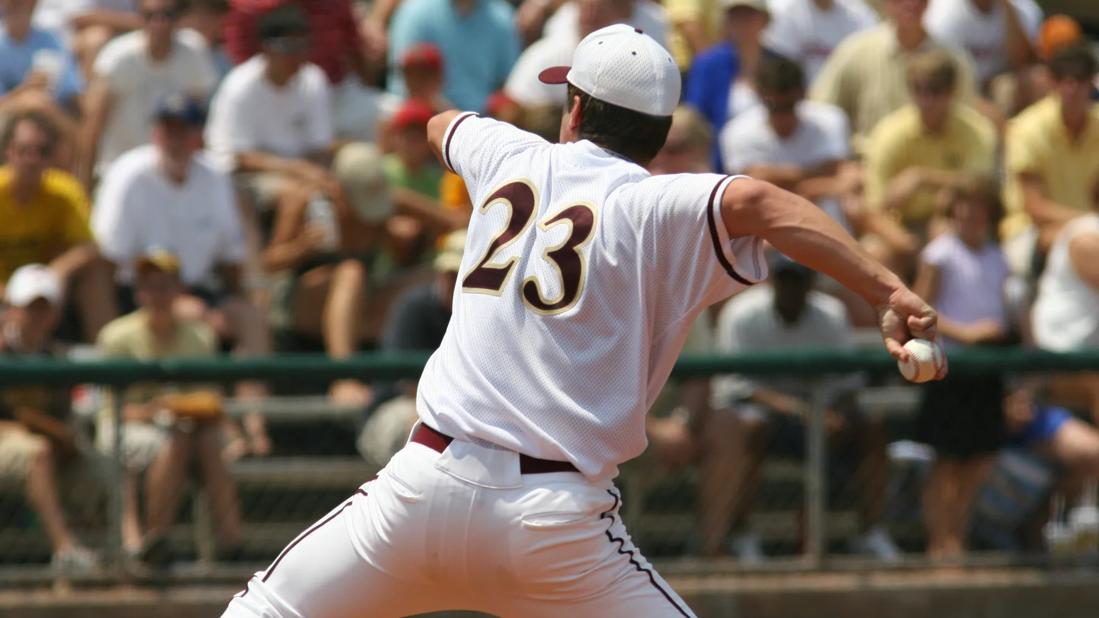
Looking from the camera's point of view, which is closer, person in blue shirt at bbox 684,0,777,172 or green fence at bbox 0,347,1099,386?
green fence at bbox 0,347,1099,386

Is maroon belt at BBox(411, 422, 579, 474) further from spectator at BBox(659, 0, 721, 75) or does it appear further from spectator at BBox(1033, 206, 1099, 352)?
spectator at BBox(659, 0, 721, 75)

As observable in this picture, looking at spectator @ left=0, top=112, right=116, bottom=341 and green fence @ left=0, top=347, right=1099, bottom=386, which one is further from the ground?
spectator @ left=0, top=112, right=116, bottom=341

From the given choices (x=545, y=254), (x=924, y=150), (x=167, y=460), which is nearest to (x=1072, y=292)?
(x=924, y=150)

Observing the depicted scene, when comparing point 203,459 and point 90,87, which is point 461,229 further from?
point 90,87

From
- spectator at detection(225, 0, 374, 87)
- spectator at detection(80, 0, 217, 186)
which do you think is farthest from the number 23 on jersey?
spectator at detection(225, 0, 374, 87)

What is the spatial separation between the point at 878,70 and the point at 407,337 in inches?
122

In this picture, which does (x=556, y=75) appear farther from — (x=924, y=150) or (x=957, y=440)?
(x=924, y=150)

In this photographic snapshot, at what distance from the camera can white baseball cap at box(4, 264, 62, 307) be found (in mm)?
7352

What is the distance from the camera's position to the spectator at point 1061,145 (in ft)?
28.7

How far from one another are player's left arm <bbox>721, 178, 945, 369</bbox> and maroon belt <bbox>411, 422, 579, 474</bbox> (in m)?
0.66

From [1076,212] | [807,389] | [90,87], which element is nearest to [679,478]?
[807,389]

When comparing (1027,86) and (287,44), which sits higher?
(287,44)

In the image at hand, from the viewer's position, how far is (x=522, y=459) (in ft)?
12.4

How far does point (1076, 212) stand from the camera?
8.69m
